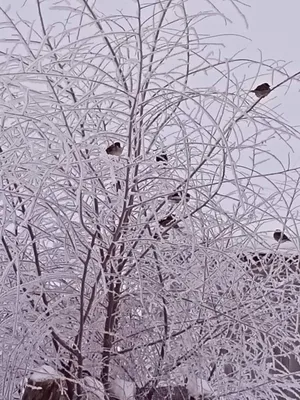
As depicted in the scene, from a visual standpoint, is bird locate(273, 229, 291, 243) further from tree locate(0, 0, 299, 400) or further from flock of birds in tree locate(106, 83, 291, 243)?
flock of birds in tree locate(106, 83, 291, 243)

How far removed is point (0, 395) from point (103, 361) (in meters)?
0.13

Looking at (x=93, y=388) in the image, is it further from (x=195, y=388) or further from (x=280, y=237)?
(x=280, y=237)

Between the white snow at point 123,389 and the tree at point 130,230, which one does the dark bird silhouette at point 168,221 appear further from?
the white snow at point 123,389

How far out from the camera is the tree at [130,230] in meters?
0.58

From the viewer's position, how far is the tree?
583 millimetres

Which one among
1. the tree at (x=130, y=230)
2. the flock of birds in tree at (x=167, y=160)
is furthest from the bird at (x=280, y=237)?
the flock of birds in tree at (x=167, y=160)

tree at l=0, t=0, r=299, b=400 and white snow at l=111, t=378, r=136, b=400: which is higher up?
tree at l=0, t=0, r=299, b=400

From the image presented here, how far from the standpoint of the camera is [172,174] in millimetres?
662

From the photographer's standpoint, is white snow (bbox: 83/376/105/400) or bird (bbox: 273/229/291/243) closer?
white snow (bbox: 83/376/105/400)

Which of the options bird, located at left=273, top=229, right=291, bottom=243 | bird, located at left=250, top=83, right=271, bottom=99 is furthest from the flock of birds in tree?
bird, located at left=273, top=229, right=291, bottom=243

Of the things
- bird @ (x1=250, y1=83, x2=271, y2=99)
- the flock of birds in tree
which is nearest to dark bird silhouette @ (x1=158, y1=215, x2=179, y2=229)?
the flock of birds in tree

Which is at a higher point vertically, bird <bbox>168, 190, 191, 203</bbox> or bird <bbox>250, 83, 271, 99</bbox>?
bird <bbox>250, 83, 271, 99</bbox>

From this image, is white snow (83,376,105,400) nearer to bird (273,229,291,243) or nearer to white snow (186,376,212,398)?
white snow (186,376,212,398)

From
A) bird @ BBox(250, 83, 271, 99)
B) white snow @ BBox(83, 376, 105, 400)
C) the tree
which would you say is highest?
bird @ BBox(250, 83, 271, 99)
